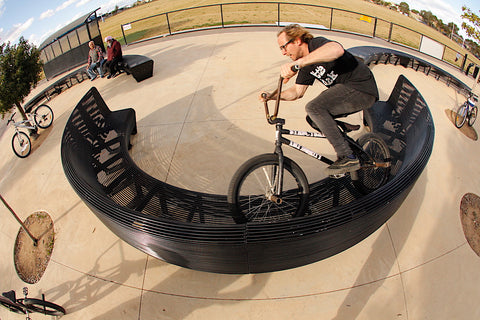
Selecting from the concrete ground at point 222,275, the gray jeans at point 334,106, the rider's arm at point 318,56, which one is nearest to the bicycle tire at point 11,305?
the concrete ground at point 222,275

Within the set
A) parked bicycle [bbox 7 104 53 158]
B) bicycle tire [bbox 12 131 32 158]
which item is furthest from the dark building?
bicycle tire [bbox 12 131 32 158]

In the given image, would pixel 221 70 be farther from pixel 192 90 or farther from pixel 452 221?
pixel 452 221

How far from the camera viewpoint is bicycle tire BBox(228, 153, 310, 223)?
3221mm

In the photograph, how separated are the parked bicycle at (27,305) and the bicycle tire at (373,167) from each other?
4.06 m

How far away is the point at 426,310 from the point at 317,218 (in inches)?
69.2

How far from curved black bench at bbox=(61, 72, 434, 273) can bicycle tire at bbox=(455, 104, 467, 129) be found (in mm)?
2692

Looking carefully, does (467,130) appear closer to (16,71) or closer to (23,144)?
(23,144)

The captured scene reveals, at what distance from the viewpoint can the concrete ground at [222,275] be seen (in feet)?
11.4

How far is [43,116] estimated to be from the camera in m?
7.65

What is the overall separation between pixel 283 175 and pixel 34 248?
13.0ft

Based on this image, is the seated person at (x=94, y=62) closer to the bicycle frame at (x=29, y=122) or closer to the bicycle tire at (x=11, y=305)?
the bicycle frame at (x=29, y=122)

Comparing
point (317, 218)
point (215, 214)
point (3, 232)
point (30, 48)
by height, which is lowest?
point (3, 232)

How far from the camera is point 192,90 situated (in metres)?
8.61

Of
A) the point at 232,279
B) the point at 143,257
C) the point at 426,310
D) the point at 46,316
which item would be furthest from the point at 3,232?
the point at 426,310
